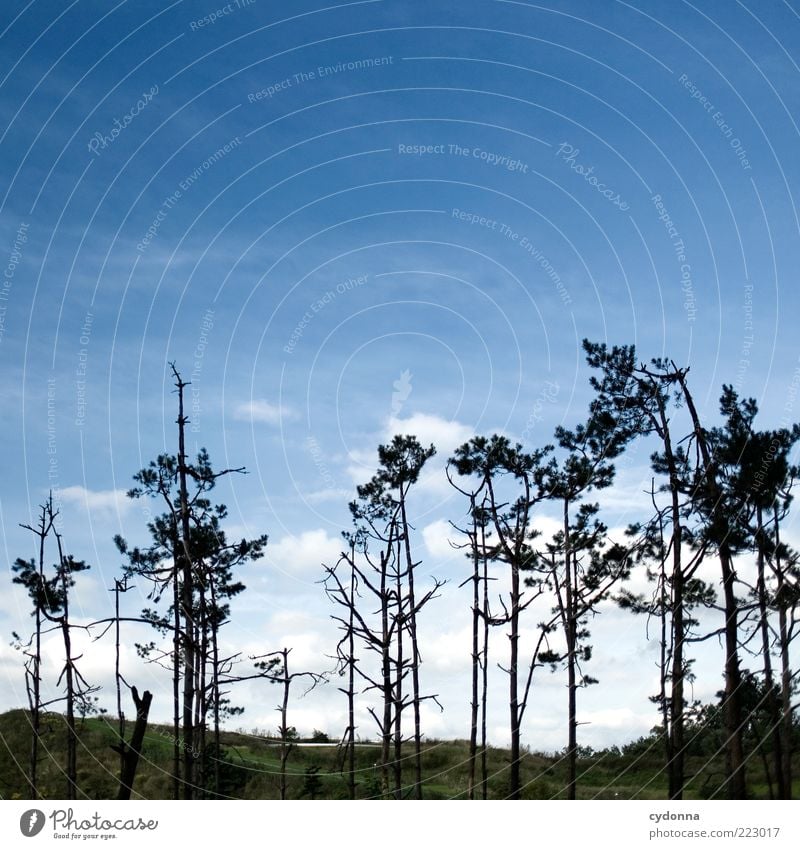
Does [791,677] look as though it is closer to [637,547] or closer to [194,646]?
[637,547]

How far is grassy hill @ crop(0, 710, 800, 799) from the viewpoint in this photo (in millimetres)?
22203

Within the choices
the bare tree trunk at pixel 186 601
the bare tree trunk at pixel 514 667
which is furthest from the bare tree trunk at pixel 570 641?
Answer: the bare tree trunk at pixel 186 601

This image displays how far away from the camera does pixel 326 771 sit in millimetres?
33156

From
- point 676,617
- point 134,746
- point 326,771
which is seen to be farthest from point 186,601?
point 326,771

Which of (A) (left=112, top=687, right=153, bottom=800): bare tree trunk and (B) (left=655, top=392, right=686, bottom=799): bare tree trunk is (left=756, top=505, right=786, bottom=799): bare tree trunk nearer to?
(B) (left=655, top=392, right=686, bottom=799): bare tree trunk

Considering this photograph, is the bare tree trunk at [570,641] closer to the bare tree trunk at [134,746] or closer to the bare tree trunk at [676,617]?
the bare tree trunk at [676,617]

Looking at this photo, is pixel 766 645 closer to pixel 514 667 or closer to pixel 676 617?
pixel 676 617
